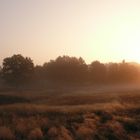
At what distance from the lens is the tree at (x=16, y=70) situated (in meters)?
102

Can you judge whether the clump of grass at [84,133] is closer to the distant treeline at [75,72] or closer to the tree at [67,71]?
the distant treeline at [75,72]

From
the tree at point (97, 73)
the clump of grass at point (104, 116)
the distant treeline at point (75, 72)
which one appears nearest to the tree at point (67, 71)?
the distant treeline at point (75, 72)

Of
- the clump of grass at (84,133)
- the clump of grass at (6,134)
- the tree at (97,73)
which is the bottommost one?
the clump of grass at (84,133)

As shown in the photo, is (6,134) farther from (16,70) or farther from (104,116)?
(16,70)

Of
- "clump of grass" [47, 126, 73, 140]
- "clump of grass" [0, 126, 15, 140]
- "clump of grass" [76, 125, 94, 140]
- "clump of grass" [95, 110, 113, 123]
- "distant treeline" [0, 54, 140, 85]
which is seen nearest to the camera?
"clump of grass" [0, 126, 15, 140]

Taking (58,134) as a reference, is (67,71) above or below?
above

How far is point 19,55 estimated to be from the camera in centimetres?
10969

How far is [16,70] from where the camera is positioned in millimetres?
102375

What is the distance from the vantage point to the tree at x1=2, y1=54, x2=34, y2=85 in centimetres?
10169

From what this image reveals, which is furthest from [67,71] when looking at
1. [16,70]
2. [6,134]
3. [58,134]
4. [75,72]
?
[6,134]

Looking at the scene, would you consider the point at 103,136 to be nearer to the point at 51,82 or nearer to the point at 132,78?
the point at 51,82

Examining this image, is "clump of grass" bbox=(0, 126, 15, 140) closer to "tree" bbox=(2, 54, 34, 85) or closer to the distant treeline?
"tree" bbox=(2, 54, 34, 85)

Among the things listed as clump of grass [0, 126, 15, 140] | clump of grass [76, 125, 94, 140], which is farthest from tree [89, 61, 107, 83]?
clump of grass [0, 126, 15, 140]

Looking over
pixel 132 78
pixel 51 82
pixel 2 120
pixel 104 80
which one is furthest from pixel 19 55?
pixel 2 120
